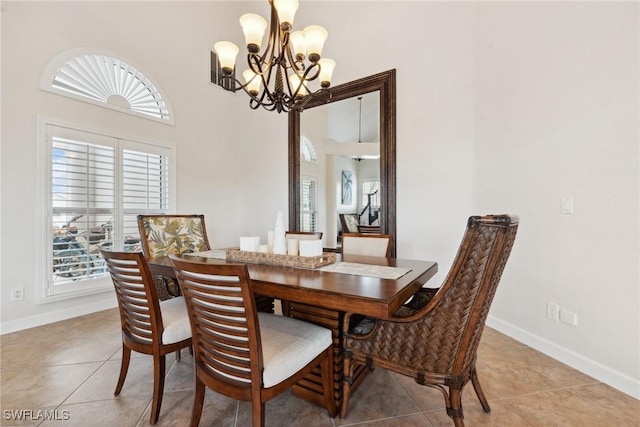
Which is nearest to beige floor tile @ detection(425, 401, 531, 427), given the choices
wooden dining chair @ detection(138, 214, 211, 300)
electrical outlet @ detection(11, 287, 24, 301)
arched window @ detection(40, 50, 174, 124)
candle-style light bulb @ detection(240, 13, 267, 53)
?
wooden dining chair @ detection(138, 214, 211, 300)

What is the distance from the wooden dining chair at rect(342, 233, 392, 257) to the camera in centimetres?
232

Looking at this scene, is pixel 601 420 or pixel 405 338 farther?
pixel 601 420

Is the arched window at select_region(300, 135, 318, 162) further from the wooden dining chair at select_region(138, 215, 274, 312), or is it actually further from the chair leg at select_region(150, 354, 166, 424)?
the chair leg at select_region(150, 354, 166, 424)

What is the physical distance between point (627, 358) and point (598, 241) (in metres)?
0.71

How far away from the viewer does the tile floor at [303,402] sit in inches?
56.6

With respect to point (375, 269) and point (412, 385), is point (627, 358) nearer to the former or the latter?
point (412, 385)

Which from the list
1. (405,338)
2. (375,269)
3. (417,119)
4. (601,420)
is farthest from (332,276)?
(417,119)

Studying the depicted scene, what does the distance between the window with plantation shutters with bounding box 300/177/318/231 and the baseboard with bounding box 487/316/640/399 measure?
2406 millimetres

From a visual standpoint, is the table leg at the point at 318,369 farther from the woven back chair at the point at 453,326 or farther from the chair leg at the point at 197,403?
the chair leg at the point at 197,403

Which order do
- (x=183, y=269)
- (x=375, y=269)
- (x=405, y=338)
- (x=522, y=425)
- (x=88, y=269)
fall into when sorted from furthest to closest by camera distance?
(x=88, y=269), (x=375, y=269), (x=522, y=425), (x=405, y=338), (x=183, y=269)

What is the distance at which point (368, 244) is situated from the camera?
240 centimetres

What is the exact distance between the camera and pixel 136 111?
335cm

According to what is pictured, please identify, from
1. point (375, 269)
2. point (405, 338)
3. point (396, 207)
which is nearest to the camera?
point (405, 338)

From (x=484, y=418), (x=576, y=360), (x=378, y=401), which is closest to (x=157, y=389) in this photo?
(x=378, y=401)
